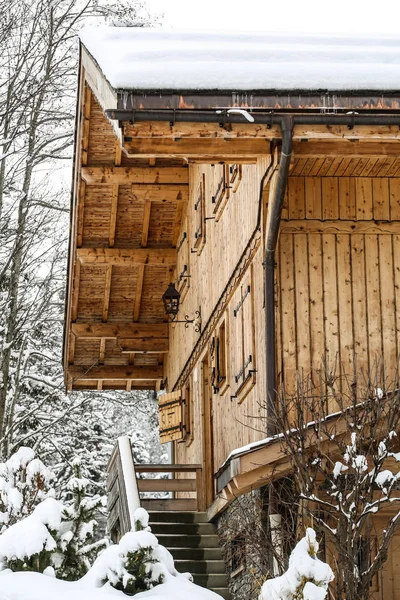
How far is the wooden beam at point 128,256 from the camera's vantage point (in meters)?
21.7

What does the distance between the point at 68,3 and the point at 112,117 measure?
13.4 m

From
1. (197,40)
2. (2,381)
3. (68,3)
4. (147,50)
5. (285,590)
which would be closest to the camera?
(285,590)

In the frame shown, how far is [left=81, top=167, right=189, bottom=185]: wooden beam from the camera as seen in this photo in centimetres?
1980

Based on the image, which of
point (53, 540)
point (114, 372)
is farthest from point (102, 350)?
point (53, 540)

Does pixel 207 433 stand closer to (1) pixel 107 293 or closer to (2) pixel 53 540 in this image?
(1) pixel 107 293

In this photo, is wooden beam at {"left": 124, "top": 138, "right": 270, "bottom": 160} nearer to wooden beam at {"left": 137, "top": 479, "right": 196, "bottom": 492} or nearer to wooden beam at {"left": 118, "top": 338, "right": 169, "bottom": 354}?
wooden beam at {"left": 137, "top": 479, "right": 196, "bottom": 492}

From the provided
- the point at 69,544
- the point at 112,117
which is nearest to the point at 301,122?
the point at 112,117

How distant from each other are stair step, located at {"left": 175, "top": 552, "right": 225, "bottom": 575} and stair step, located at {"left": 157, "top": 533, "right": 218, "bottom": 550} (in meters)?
0.54

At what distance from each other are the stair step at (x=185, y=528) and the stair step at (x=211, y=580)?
147 cm

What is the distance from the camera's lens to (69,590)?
764cm

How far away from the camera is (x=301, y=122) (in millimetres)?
12305

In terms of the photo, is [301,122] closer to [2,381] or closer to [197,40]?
[197,40]

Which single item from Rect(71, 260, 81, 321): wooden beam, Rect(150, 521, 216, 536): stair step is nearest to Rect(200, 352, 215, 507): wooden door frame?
Rect(150, 521, 216, 536): stair step

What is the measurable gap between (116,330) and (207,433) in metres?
5.57
